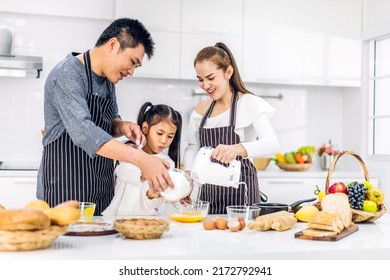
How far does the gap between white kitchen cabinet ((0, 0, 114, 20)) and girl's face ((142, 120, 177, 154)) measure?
1.95m

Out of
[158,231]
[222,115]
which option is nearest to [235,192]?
[222,115]

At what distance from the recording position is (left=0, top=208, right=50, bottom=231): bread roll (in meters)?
1.33

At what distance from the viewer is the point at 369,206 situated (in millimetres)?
2072

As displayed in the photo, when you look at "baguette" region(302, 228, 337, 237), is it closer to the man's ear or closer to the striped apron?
the striped apron

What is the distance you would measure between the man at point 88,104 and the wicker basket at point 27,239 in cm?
63

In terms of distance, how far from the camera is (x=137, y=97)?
448 centimetres

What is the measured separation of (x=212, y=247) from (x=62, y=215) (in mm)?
423

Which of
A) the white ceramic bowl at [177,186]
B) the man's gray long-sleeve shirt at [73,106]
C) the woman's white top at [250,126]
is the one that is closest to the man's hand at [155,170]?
the white ceramic bowl at [177,186]

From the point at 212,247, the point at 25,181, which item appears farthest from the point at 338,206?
the point at 25,181

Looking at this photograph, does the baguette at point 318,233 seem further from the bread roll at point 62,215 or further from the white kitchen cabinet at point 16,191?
the white kitchen cabinet at point 16,191

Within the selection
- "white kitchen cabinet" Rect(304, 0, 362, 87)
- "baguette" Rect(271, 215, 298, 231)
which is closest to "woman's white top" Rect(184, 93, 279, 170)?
"baguette" Rect(271, 215, 298, 231)

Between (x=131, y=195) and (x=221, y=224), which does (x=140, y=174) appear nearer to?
(x=131, y=195)

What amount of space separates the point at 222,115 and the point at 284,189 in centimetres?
163

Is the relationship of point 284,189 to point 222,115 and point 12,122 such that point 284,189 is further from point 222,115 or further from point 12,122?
point 12,122
